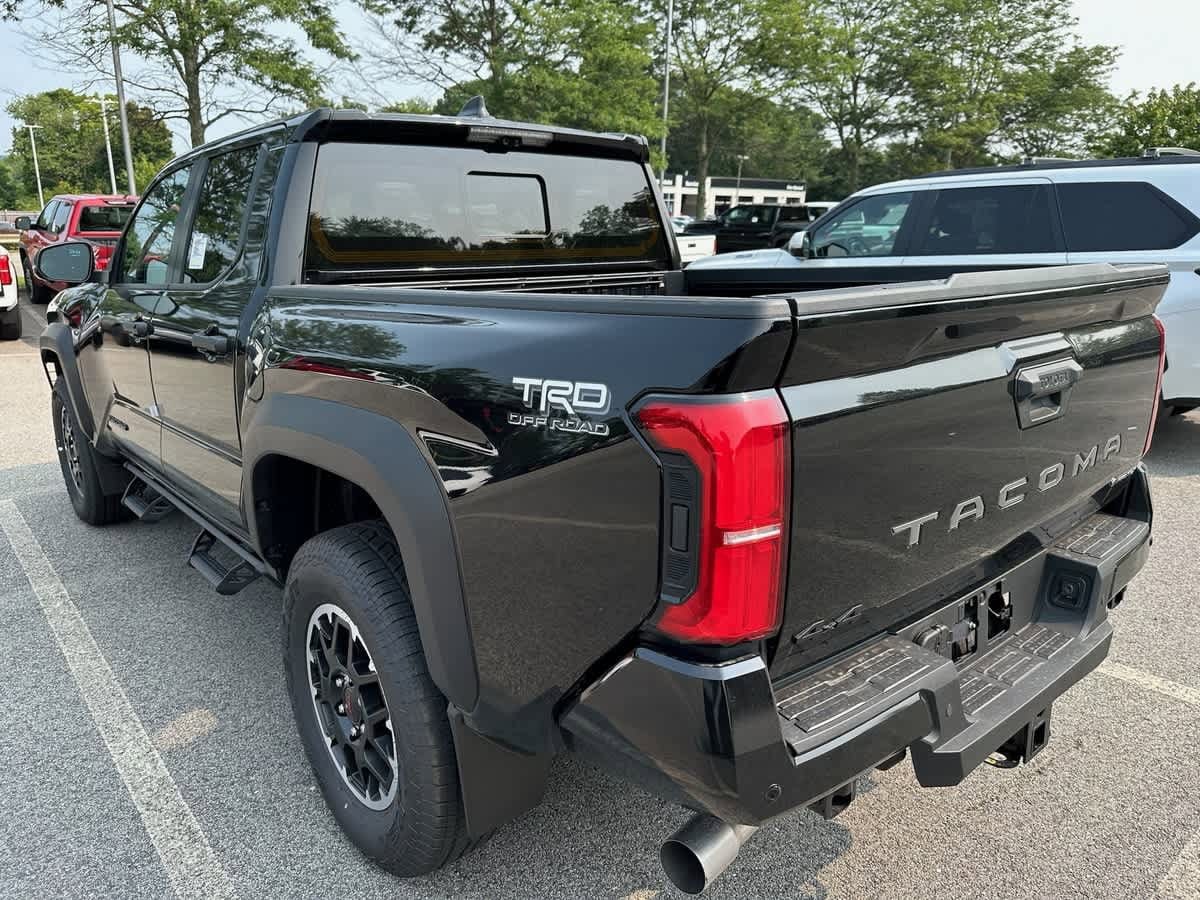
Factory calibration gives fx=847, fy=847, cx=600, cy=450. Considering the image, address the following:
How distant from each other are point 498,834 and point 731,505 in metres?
1.50

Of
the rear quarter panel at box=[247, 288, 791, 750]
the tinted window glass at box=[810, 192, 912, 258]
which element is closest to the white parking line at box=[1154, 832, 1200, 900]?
the rear quarter panel at box=[247, 288, 791, 750]

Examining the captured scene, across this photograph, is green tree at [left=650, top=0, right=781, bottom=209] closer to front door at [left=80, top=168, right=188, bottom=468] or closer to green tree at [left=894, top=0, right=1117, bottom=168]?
green tree at [left=894, top=0, right=1117, bottom=168]

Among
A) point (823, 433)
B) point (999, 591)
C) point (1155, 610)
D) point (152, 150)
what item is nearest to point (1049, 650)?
point (999, 591)

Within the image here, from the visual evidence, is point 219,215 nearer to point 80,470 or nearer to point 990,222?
point 80,470

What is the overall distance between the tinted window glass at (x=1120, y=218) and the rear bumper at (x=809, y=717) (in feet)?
15.4

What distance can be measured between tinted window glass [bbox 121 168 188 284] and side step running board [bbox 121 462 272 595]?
2.95ft

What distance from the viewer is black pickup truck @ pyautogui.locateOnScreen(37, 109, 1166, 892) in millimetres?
1440

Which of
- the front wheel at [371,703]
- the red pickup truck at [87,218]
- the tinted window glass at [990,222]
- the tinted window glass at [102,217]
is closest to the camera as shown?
the front wheel at [371,703]

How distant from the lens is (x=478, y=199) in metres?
3.00

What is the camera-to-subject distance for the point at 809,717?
1575 millimetres

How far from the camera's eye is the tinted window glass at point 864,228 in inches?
284

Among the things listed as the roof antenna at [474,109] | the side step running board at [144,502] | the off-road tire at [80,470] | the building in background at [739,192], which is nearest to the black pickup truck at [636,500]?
the roof antenna at [474,109]

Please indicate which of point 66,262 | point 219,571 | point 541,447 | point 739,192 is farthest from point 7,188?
point 541,447

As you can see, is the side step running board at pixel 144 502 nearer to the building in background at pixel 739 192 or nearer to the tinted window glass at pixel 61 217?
the tinted window glass at pixel 61 217
